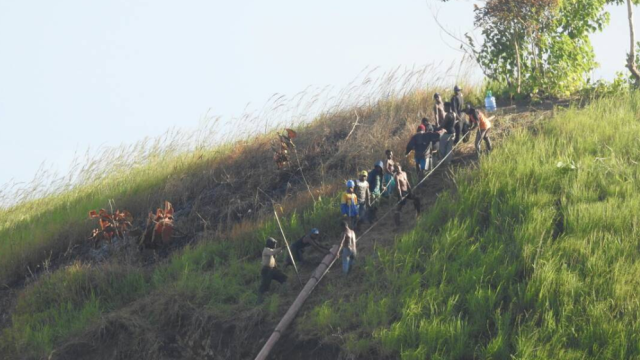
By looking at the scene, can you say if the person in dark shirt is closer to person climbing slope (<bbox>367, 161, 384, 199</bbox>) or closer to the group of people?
the group of people

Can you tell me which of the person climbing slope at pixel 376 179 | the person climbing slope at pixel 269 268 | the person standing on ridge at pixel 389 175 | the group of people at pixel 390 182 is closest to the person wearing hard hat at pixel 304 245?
the group of people at pixel 390 182

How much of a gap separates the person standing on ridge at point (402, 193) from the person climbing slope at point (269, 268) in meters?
2.18

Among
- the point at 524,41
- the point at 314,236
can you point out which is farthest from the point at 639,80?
the point at 314,236

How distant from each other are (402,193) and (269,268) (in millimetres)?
2500

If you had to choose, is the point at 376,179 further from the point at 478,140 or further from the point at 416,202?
the point at 478,140

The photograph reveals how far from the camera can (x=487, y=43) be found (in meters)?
22.7

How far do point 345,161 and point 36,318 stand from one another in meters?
6.30

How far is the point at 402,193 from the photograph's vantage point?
15.3 metres

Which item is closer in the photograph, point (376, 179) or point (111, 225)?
point (376, 179)

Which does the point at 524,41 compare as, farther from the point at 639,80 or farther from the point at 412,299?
the point at 412,299

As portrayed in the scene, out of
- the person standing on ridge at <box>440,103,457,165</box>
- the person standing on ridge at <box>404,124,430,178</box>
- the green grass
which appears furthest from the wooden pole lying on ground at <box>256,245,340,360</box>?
the person standing on ridge at <box>440,103,457,165</box>

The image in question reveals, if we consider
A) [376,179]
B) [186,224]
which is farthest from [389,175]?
[186,224]

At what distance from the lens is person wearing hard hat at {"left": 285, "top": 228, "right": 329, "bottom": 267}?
46.8 ft

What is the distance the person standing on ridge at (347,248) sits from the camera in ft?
46.6
